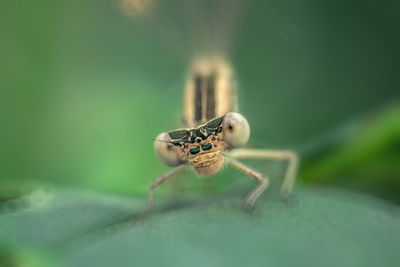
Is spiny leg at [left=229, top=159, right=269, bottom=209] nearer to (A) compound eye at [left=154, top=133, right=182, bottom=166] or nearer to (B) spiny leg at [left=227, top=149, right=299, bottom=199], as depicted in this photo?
(B) spiny leg at [left=227, top=149, right=299, bottom=199]

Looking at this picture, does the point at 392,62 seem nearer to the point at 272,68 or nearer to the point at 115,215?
the point at 272,68

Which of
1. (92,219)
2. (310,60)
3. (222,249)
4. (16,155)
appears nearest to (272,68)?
(310,60)

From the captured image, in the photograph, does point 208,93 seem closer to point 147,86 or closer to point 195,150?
point 195,150

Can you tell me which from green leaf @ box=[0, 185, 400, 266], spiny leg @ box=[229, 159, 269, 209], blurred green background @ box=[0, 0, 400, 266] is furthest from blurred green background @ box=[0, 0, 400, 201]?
green leaf @ box=[0, 185, 400, 266]

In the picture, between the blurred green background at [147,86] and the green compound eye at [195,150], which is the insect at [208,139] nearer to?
the green compound eye at [195,150]

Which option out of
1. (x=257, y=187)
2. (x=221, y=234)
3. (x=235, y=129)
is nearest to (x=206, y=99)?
(x=235, y=129)
